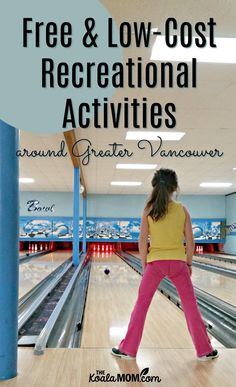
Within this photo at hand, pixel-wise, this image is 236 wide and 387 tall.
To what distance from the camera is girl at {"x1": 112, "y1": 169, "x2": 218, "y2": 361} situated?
2.62m

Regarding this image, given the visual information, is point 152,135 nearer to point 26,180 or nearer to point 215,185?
point 26,180

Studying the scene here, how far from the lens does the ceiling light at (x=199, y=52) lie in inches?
166

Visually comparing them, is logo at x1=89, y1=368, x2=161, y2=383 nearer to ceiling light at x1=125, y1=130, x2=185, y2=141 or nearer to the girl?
the girl

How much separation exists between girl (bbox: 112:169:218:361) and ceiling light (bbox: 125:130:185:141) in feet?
16.7

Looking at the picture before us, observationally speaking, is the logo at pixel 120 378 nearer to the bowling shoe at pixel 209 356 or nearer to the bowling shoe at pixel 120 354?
the bowling shoe at pixel 120 354

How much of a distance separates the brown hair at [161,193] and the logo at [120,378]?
92cm

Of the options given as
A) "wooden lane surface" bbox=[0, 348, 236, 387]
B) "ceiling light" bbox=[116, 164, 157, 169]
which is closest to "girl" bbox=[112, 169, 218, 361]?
"wooden lane surface" bbox=[0, 348, 236, 387]

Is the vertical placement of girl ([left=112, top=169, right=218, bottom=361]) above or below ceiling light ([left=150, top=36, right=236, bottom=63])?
below

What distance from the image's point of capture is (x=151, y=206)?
267 cm

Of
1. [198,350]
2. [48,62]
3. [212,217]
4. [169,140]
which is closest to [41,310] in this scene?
[198,350]

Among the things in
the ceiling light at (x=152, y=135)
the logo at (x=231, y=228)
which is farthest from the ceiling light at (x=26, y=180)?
the logo at (x=231, y=228)

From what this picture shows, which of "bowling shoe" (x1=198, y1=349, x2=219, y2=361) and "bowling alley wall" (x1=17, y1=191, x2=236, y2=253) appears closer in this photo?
"bowling shoe" (x1=198, y1=349, x2=219, y2=361)

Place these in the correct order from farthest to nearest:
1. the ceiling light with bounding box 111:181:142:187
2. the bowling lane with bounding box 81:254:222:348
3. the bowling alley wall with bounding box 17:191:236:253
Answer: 1. the bowling alley wall with bounding box 17:191:236:253
2. the ceiling light with bounding box 111:181:142:187
3. the bowling lane with bounding box 81:254:222:348

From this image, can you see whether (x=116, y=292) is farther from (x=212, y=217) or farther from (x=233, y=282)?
(x=212, y=217)
